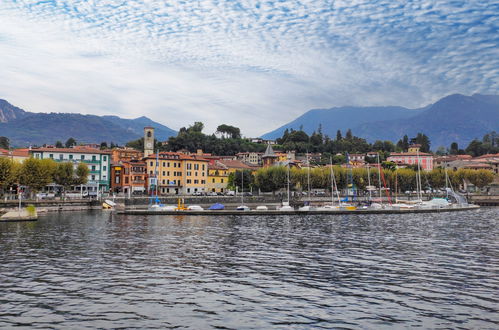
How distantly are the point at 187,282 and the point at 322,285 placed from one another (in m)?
6.91

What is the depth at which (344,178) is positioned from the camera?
366ft

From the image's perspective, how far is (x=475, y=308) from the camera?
18.2 m

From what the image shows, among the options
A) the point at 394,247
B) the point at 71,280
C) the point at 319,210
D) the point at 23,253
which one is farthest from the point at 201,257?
the point at 319,210

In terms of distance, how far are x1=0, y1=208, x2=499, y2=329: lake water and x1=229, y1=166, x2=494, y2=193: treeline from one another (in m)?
65.9

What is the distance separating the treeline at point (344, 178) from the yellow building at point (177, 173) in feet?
31.4

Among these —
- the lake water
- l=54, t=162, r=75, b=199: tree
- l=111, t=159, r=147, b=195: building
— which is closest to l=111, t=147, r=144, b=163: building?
l=111, t=159, r=147, b=195: building

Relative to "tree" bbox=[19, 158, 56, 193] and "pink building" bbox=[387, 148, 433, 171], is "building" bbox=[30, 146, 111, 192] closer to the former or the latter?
"tree" bbox=[19, 158, 56, 193]

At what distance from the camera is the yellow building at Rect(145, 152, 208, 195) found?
108 meters

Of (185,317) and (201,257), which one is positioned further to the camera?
(201,257)

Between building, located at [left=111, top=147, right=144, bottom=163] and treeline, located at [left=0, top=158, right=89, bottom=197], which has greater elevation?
building, located at [left=111, top=147, right=144, bottom=163]

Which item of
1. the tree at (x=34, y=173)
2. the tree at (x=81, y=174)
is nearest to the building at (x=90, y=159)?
the tree at (x=81, y=174)

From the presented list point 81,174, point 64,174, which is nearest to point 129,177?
point 81,174

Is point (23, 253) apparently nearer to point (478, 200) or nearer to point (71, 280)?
point (71, 280)

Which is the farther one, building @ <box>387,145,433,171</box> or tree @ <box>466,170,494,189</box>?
building @ <box>387,145,433,171</box>
